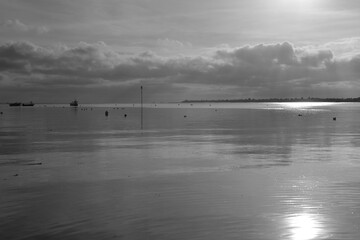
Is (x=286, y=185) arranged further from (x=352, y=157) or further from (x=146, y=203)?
(x=352, y=157)

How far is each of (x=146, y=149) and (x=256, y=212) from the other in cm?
2116

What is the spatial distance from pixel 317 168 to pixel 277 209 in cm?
1010

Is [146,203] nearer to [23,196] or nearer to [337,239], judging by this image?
[23,196]

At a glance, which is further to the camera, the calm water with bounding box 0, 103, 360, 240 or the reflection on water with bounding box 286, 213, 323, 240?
the calm water with bounding box 0, 103, 360, 240

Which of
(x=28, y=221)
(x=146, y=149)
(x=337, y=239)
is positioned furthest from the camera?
(x=146, y=149)

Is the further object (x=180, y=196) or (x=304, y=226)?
(x=180, y=196)

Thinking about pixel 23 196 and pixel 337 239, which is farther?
pixel 23 196

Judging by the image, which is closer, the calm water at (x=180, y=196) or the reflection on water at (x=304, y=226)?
the reflection on water at (x=304, y=226)

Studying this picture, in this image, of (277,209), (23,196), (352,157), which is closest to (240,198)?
(277,209)

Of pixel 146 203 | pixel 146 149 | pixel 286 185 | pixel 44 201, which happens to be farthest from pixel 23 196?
pixel 146 149

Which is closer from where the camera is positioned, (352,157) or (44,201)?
(44,201)

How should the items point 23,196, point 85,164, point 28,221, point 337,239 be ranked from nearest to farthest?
point 337,239
point 28,221
point 23,196
point 85,164

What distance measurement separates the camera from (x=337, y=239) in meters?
12.2

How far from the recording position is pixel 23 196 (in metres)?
17.7
